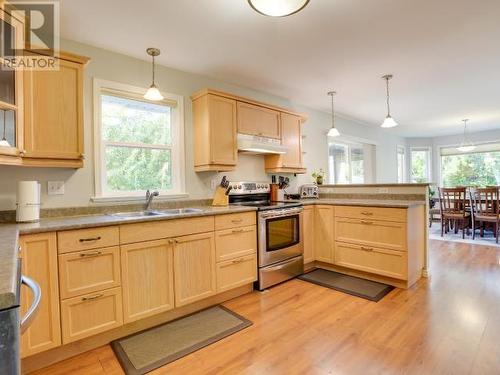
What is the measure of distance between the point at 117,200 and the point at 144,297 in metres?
0.98

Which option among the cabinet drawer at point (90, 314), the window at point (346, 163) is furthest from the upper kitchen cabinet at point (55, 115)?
the window at point (346, 163)

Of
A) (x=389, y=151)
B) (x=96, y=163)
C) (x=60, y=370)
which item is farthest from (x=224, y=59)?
(x=389, y=151)

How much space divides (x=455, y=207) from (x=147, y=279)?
18.3 ft

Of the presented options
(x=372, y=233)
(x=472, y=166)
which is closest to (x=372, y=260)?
(x=372, y=233)

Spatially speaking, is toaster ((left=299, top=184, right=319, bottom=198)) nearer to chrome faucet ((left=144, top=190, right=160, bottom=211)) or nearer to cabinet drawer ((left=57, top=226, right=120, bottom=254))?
chrome faucet ((left=144, top=190, right=160, bottom=211))

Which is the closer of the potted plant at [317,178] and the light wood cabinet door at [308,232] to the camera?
the light wood cabinet door at [308,232]

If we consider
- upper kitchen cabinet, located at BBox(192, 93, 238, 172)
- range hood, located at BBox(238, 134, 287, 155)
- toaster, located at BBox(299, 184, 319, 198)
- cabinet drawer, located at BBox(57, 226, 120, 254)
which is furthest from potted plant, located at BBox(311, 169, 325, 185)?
cabinet drawer, located at BBox(57, 226, 120, 254)

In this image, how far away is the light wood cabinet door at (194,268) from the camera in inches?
90.1

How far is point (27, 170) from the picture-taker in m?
2.17

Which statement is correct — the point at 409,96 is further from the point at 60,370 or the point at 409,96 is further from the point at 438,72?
the point at 60,370

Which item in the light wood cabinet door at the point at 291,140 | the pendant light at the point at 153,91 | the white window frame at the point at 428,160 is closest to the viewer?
the pendant light at the point at 153,91

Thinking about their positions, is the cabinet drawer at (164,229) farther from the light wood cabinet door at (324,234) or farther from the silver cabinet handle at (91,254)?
the light wood cabinet door at (324,234)

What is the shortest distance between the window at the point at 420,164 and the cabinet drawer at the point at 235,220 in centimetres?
696

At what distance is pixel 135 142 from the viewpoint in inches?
Result: 112
